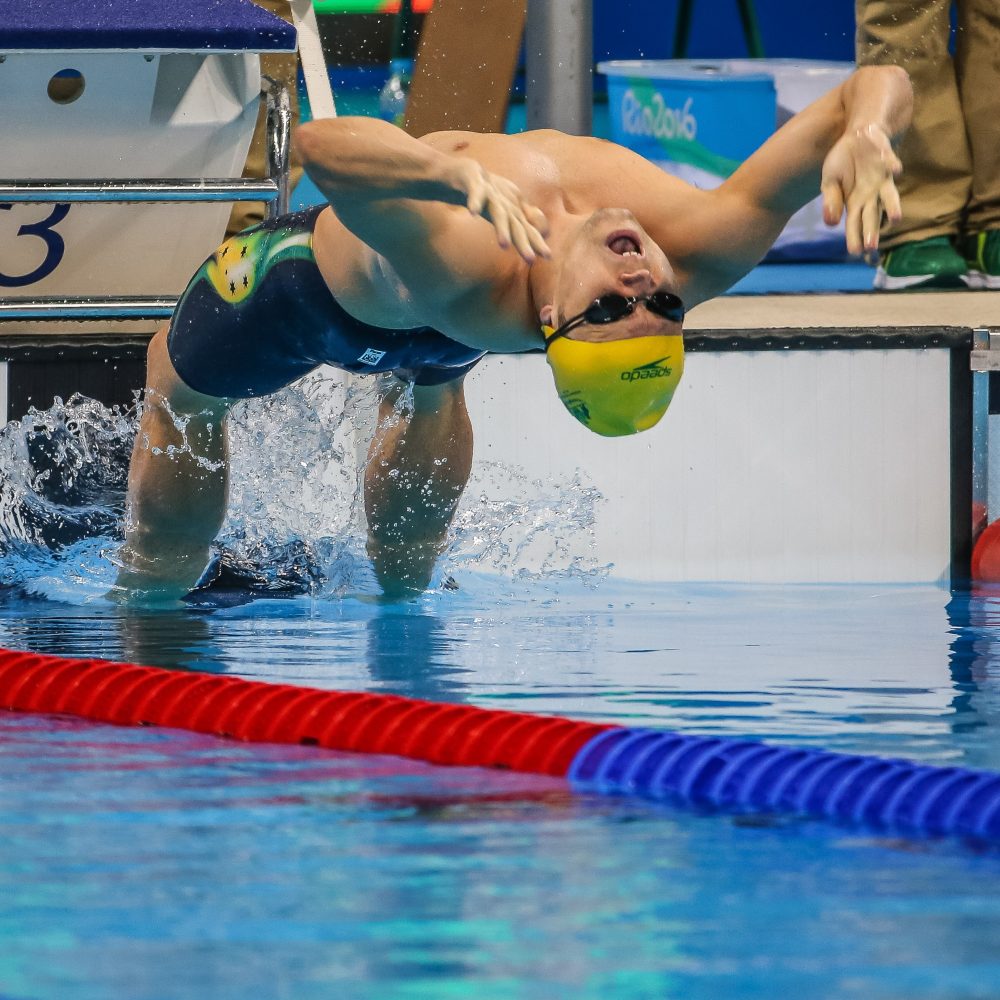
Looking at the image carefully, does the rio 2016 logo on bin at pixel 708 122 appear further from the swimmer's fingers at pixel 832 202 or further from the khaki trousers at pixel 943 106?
the swimmer's fingers at pixel 832 202

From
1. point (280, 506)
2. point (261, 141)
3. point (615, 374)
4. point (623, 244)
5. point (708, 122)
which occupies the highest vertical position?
point (708, 122)

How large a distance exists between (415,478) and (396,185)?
1.43m

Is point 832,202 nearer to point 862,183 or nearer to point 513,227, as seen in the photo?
point 862,183

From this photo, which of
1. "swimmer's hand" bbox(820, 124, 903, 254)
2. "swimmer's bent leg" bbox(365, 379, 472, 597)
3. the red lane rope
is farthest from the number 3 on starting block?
"swimmer's hand" bbox(820, 124, 903, 254)

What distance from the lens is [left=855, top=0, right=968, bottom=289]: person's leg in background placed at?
5.26 m

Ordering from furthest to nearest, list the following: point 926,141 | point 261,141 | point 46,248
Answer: point 261,141 < point 926,141 < point 46,248

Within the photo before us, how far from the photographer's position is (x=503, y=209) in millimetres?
2629

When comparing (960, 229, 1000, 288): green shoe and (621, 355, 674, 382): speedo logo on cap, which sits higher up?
(960, 229, 1000, 288): green shoe

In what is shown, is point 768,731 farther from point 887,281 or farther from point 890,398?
point 887,281

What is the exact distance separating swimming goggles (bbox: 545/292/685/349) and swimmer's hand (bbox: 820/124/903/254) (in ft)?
1.19

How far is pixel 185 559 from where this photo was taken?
4.33 metres

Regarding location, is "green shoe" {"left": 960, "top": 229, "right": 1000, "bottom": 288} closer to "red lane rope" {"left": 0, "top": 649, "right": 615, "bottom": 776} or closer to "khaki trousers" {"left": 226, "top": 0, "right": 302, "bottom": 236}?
"khaki trousers" {"left": 226, "top": 0, "right": 302, "bottom": 236}

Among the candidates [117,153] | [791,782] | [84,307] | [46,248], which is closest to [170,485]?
[84,307]

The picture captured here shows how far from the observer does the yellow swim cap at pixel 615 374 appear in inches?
119
